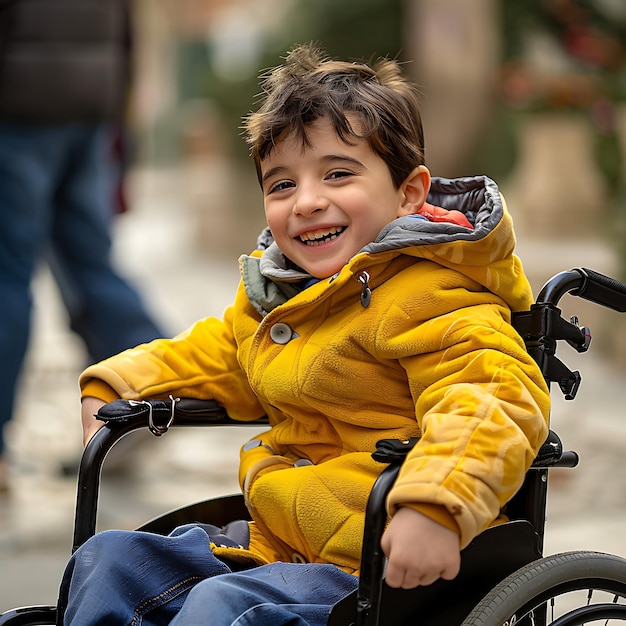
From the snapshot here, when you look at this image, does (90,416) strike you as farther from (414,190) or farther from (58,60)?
(58,60)

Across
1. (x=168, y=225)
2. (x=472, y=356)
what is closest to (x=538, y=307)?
(x=472, y=356)

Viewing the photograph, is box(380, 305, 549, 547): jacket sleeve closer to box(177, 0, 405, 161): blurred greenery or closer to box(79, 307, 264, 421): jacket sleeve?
box(79, 307, 264, 421): jacket sleeve

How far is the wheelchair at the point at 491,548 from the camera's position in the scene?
1.53m

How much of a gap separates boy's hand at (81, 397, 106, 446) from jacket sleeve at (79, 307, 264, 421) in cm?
2

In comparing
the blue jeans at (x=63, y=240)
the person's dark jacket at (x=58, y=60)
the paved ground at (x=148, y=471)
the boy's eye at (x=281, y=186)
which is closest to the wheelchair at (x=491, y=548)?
the boy's eye at (x=281, y=186)

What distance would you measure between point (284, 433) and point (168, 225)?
11.3 meters

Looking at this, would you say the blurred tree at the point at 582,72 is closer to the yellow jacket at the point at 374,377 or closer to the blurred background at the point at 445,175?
the blurred background at the point at 445,175

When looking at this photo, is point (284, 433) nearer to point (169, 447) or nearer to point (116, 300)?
point (116, 300)

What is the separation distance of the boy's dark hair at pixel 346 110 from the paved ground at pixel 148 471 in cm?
164

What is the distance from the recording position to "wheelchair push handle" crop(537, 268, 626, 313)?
186 centimetres

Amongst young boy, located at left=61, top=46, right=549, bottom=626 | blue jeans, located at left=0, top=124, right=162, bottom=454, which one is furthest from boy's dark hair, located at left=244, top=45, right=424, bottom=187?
blue jeans, located at left=0, top=124, right=162, bottom=454

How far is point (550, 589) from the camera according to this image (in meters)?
1.58

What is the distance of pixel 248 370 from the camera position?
1.95 meters

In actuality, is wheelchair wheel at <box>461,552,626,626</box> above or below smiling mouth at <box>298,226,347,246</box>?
below
